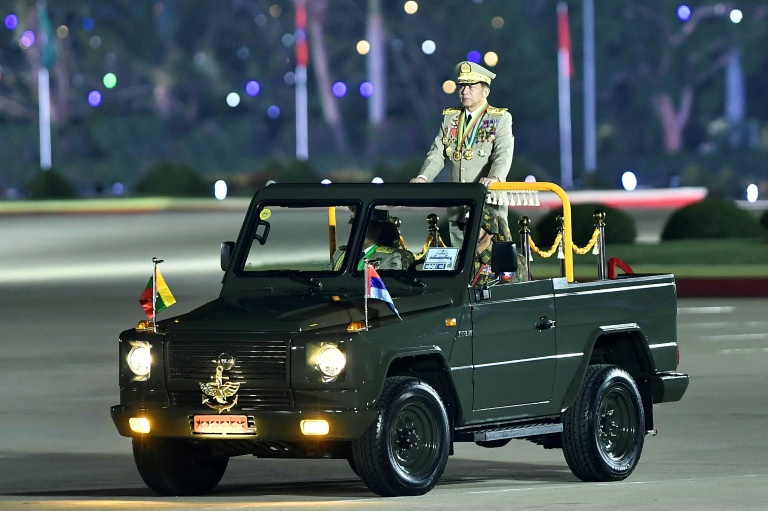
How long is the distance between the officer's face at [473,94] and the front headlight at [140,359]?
2.83 m

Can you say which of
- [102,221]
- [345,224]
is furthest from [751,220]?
[345,224]

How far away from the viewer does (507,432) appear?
10914 mm

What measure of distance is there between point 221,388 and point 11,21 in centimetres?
7017

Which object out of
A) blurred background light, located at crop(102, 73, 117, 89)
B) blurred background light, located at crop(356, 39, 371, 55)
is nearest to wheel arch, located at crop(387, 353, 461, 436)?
blurred background light, located at crop(102, 73, 117, 89)

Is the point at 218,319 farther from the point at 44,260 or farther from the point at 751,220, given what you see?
the point at 44,260

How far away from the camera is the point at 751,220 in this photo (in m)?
36.0

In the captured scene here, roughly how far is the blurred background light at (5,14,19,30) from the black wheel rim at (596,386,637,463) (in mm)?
68901

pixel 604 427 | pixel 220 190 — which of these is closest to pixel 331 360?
pixel 604 427

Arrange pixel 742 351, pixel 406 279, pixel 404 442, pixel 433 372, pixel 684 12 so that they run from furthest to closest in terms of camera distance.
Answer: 1. pixel 684 12
2. pixel 742 351
3. pixel 406 279
4. pixel 433 372
5. pixel 404 442

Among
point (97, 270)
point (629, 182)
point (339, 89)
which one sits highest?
point (339, 89)

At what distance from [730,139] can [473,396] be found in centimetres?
7088

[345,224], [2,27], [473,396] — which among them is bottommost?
[473,396]

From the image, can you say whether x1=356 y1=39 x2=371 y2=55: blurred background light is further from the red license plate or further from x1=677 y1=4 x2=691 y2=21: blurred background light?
the red license plate

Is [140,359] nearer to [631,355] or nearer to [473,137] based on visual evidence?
[473,137]
